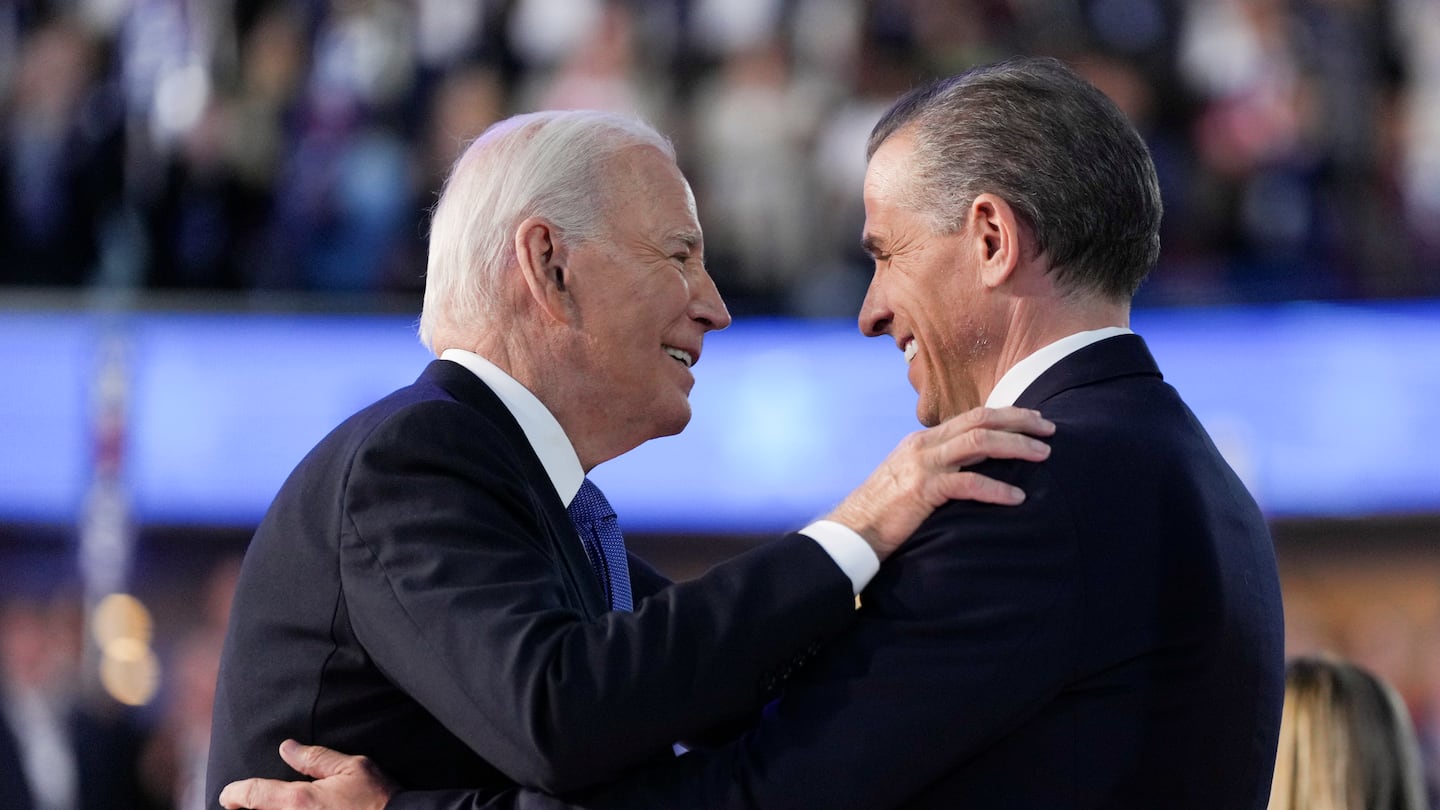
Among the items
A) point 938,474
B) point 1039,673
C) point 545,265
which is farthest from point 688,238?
point 1039,673

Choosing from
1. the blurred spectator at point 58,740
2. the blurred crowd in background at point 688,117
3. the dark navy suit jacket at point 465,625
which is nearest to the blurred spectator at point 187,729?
the blurred spectator at point 58,740

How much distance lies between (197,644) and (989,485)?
6.72m

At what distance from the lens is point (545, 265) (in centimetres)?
267

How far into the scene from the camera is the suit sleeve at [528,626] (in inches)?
82.7

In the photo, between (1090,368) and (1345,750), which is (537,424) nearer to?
(1090,368)

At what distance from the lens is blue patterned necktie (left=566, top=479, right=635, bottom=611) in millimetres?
2721

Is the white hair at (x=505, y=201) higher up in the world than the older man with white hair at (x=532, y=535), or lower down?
higher up

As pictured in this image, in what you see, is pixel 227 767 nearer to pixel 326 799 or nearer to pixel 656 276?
pixel 326 799

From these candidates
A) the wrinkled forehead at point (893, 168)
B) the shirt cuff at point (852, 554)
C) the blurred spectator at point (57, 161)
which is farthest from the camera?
the blurred spectator at point (57, 161)

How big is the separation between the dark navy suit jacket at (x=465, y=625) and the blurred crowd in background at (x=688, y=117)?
A: 585 cm

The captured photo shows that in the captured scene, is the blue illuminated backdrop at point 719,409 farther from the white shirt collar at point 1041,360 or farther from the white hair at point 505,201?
the white shirt collar at point 1041,360

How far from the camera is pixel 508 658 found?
83.2 inches

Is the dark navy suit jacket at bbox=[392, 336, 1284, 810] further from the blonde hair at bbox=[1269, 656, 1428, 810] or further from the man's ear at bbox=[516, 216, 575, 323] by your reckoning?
the blonde hair at bbox=[1269, 656, 1428, 810]

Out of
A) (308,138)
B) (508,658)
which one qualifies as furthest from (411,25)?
(508,658)
